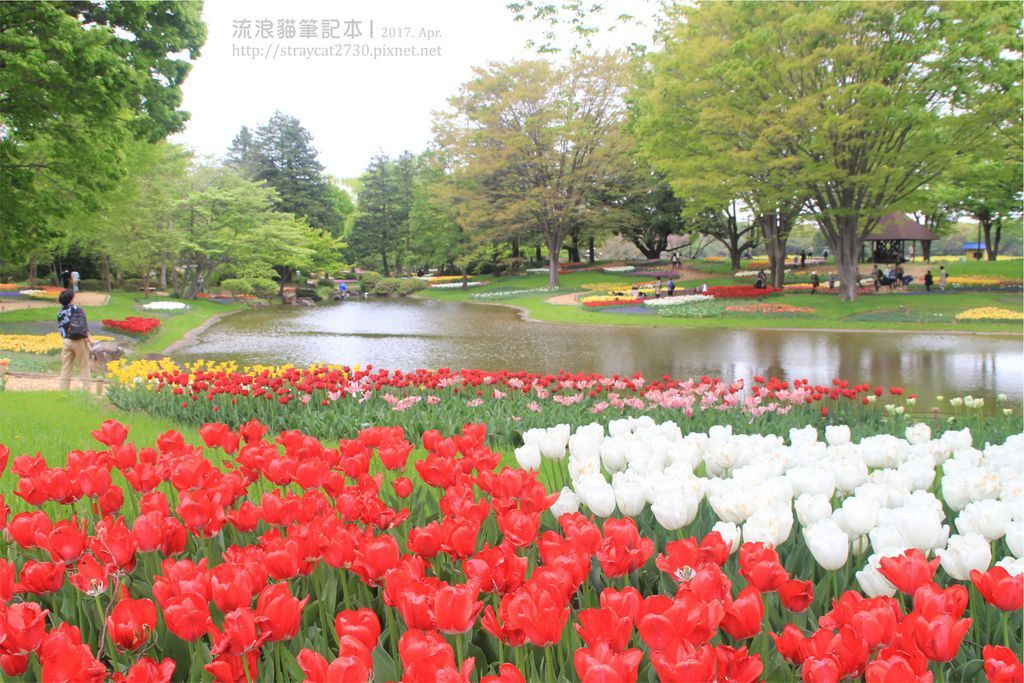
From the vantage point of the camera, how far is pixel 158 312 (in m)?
28.0

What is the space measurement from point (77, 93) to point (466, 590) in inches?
637

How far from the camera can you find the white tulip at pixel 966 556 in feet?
5.94

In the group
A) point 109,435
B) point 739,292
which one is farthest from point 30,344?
point 739,292

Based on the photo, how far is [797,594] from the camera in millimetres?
1625

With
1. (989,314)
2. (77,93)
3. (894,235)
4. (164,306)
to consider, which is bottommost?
(989,314)

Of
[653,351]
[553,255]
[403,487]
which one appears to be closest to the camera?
[403,487]

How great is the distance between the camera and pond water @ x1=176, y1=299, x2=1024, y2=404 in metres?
12.4

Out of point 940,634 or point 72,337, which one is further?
point 72,337

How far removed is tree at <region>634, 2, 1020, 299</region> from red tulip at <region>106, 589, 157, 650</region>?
21043 mm

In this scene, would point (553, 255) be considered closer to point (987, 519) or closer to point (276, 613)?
point (987, 519)

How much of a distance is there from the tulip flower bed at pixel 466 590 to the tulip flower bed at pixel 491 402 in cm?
290

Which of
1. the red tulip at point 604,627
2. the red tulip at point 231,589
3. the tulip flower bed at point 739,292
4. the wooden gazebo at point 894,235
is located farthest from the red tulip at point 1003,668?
the wooden gazebo at point 894,235

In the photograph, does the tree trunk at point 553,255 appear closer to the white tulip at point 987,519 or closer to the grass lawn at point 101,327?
the grass lawn at point 101,327

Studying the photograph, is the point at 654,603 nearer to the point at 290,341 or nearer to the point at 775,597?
the point at 775,597
